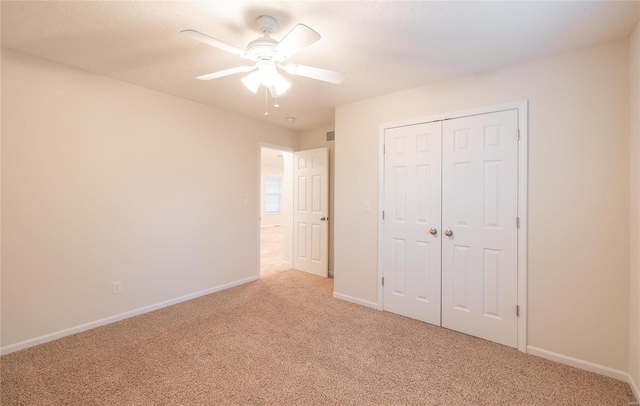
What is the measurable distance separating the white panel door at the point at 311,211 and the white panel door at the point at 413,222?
1.47 m

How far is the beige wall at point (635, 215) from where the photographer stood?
181cm

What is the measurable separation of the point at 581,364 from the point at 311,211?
137 inches

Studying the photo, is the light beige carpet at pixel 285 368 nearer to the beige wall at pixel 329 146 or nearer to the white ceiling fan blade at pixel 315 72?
the beige wall at pixel 329 146

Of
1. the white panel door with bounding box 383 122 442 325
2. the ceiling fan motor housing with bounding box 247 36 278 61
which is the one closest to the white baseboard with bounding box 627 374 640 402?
the white panel door with bounding box 383 122 442 325

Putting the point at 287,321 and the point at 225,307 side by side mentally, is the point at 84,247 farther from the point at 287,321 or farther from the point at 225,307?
the point at 287,321

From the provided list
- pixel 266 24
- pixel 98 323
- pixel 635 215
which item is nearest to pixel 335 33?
pixel 266 24

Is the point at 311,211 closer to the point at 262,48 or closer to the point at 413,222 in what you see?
the point at 413,222

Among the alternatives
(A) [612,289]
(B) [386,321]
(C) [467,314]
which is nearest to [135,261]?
(B) [386,321]

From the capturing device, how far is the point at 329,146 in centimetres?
452

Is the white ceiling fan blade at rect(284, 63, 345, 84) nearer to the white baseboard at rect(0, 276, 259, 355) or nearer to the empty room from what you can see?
the empty room

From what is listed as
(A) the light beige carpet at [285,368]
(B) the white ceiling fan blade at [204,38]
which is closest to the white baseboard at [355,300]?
(A) the light beige carpet at [285,368]

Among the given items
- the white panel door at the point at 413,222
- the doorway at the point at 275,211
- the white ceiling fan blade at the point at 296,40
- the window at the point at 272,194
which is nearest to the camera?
the white ceiling fan blade at the point at 296,40

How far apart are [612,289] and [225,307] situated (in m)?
3.44

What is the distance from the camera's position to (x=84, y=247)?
265cm
